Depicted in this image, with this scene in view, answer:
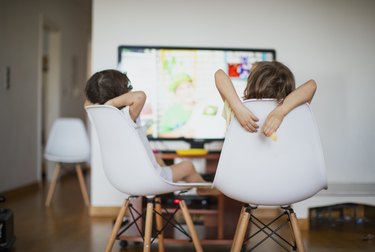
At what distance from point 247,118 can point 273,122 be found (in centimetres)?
9

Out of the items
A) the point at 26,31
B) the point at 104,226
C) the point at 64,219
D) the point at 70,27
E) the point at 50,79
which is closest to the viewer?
the point at 104,226

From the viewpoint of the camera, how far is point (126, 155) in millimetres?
2031

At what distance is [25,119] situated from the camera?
5074 mm

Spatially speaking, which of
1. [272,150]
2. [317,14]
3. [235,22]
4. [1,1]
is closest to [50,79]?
[1,1]

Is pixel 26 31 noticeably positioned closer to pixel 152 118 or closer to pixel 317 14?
pixel 152 118

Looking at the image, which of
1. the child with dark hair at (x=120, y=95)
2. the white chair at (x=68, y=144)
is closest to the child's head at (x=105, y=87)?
the child with dark hair at (x=120, y=95)

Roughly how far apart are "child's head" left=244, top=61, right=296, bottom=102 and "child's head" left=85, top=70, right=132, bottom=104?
2.25ft

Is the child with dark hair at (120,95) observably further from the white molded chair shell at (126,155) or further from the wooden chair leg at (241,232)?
the wooden chair leg at (241,232)

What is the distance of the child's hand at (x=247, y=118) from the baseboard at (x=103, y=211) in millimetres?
2222

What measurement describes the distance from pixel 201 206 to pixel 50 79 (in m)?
3.80

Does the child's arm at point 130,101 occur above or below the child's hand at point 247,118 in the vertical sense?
above

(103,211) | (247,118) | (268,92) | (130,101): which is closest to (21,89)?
(103,211)

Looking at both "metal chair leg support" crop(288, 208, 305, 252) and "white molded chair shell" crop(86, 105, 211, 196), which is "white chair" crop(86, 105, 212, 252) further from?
"metal chair leg support" crop(288, 208, 305, 252)

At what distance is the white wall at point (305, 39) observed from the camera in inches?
145
